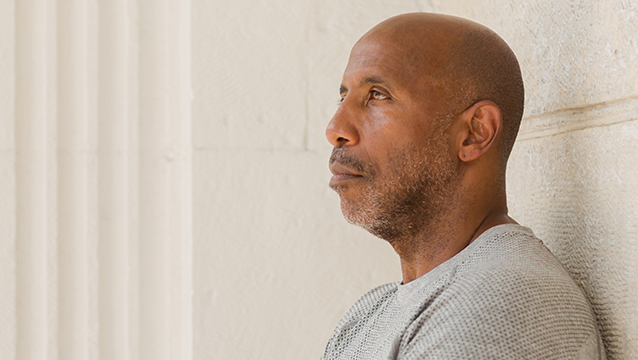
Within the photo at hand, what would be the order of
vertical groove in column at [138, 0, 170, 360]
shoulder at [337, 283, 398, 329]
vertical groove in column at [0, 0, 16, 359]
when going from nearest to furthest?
shoulder at [337, 283, 398, 329]
vertical groove in column at [0, 0, 16, 359]
vertical groove in column at [138, 0, 170, 360]

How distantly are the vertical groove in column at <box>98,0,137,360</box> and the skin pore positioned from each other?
1004 mm

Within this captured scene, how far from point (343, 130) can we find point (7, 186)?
1221 millimetres

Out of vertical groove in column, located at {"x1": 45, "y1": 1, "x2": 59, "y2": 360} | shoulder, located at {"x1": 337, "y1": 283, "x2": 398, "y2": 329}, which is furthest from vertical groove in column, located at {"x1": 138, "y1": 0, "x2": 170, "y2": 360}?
shoulder, located at {"x1": 337, "y1": 283, "x2": 398, "y2": 329}

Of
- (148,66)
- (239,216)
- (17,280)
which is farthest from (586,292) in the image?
(17,280)

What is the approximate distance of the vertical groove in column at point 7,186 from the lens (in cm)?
187

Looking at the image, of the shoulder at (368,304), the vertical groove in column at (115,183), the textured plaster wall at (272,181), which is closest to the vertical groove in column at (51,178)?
the vertical groove in column at (115,183)

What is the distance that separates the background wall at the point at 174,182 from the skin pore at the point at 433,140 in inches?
28.1

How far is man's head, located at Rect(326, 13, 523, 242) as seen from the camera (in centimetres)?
119

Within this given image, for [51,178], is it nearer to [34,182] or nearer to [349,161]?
[34,182]

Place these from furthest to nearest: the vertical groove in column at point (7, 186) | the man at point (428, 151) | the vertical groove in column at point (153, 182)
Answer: the vertical groove in column at point (153, 182) → the vertical groove in column at point (7, 186) → the man at point (428, 151)

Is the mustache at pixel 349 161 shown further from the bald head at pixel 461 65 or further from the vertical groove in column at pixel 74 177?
the vertical groove in column at pixel 74 177

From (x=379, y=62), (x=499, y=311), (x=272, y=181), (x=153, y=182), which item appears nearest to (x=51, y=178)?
(x=153, y=182)

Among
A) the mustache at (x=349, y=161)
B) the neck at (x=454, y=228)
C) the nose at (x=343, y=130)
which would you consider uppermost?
the nose at (x=343, y=130)

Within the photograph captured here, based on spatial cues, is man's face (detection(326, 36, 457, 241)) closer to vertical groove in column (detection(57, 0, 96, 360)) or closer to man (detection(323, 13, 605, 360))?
man (detection(323, 13, 605, 360))
